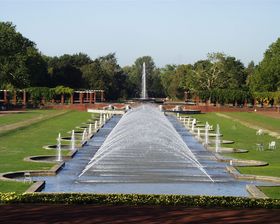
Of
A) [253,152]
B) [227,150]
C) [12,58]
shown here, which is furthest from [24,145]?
[12,58]

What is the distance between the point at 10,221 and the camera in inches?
429

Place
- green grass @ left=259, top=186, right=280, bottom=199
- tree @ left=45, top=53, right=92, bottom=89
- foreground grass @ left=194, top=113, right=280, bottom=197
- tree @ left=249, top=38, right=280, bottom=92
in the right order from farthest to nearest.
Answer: tree @ left=45, top=53, right=92, bottom=89
tree @ left=249, top=38, right=280, bottom=92
foreground grass @ left=194, top=113, right=280, bottom=197
green grass @ left=259, top=186, right=280, bottom=199

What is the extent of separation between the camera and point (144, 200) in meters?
12.9

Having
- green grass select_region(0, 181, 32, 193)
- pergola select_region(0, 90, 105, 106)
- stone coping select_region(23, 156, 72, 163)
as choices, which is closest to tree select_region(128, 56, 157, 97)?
pergola select_region(0, 90, 105, 106)

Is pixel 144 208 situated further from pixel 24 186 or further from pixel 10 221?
pixel 24 186

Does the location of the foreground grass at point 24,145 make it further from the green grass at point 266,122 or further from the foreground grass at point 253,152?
the green grass at point 266,122

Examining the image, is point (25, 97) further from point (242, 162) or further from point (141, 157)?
point (242, 162)

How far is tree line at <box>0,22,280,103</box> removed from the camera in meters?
72.4

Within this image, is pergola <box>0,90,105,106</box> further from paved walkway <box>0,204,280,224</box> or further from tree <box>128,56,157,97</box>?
paved walkway <box>0,204,280,224</box>

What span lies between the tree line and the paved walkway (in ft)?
195

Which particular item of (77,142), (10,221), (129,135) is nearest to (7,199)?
(10,221)

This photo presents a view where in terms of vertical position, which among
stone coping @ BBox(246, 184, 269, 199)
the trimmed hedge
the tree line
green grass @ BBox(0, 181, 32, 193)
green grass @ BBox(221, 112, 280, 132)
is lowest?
→ green grass @ BBox(221, 112, 280, 132)

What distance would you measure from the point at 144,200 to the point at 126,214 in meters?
1.21

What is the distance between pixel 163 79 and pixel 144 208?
119m
